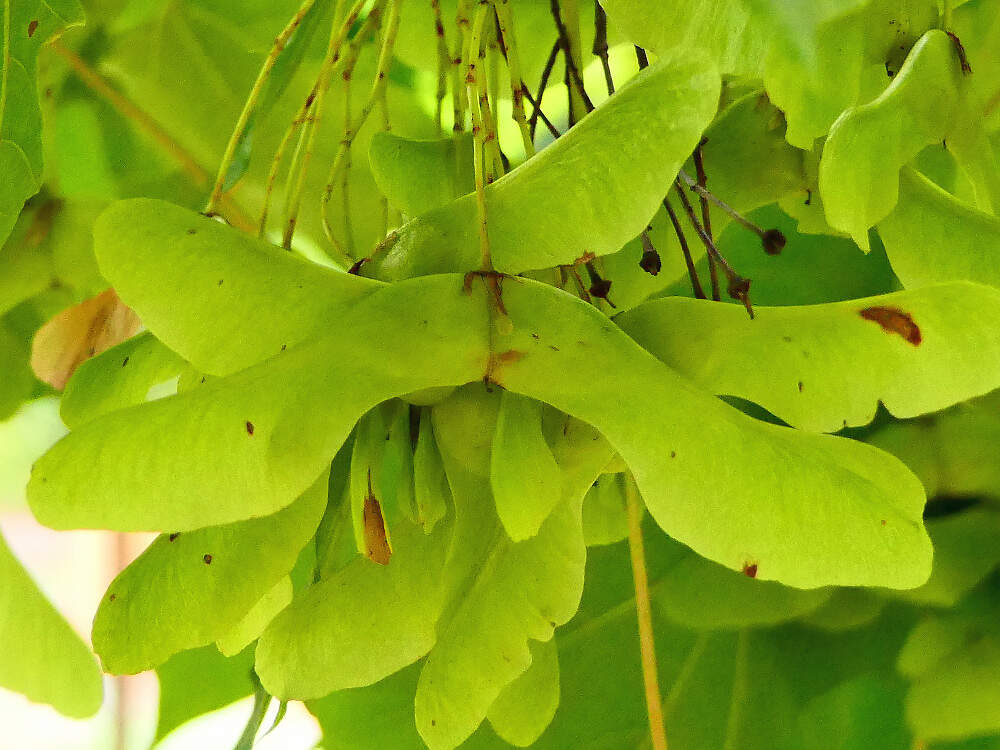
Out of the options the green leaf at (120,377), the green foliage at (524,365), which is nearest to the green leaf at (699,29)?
the green foliage at (524,365)

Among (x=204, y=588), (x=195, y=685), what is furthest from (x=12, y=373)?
(x=204, y=588)

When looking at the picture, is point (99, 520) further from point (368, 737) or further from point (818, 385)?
point (368, 737)

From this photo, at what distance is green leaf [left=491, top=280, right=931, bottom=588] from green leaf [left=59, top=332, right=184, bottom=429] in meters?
0.08

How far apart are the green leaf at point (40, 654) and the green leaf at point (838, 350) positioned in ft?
0.83

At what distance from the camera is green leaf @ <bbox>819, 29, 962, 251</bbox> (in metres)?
0.17

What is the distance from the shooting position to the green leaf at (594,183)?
0.50 feet

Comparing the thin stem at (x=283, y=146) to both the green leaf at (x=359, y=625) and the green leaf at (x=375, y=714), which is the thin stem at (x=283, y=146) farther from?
the green leaf at (x=375, y=714)

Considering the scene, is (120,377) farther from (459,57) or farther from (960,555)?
(960,555)

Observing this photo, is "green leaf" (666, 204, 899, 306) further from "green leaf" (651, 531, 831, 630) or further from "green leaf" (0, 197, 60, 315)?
"green leaf" (0, 197, 60, 315)

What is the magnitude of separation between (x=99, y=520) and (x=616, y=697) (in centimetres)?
28

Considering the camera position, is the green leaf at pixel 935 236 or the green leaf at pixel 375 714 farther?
the green leaf at pixel 375 714

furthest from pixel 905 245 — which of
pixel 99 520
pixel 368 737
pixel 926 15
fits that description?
pixel 368 737

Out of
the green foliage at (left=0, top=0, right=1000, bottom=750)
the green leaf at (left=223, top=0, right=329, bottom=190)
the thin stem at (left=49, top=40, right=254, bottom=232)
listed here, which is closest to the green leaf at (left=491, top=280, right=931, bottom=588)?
the green foliage at (left=0, top=0, right=1000, bottom=750)

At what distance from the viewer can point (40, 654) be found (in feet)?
1.15
